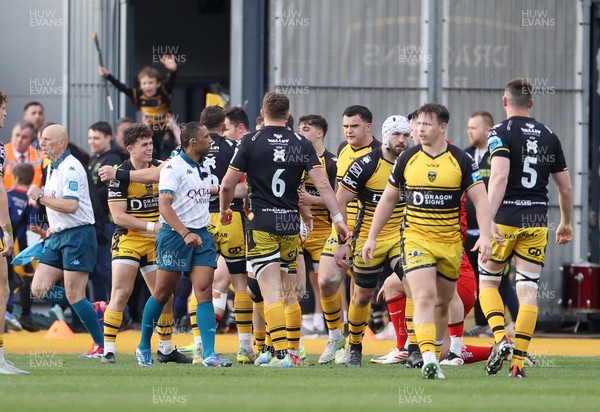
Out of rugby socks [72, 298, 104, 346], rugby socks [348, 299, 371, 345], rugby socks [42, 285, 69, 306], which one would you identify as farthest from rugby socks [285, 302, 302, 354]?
rugby socks [42, 285, 69, 306]

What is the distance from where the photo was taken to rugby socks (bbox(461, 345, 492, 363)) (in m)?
13.6

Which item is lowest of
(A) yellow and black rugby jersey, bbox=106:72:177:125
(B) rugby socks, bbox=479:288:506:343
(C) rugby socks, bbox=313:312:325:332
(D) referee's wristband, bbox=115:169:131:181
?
(C) rugby socks, bbox=313:312:325:332

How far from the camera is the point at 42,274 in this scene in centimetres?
1408

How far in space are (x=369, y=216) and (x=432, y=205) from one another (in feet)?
6.34

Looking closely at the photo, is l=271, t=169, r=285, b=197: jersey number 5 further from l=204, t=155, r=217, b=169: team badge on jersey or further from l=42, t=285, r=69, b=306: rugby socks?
l=42, t=285, r=69, b=306: rugby socks

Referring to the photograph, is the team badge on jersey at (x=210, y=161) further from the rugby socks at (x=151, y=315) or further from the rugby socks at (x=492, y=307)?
the rugby socks at (x=492, y=307)

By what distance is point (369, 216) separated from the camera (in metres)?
13.4

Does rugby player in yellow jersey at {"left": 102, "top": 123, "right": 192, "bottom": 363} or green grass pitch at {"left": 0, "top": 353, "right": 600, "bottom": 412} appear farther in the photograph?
rugby player in yellow jersey at {"left": 102, "top": 123, "right": 192, "bottom": 363}

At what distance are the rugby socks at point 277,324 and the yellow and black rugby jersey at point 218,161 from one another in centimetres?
182

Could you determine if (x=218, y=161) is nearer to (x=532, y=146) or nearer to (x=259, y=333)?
(x=259, y=333)

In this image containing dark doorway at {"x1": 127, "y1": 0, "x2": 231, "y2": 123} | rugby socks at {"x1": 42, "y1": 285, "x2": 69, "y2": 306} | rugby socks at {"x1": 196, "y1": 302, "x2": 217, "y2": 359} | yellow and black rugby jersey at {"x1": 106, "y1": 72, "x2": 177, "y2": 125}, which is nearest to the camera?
rugby socks at {"x1": 196, "y1": 302, "x2": 217, "y2": 359}

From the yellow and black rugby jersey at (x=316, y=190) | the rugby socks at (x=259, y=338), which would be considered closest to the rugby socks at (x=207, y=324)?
the rugby socks at (x=259, y=338)

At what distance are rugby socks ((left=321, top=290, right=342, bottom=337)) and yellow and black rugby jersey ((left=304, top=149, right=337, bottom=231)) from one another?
102 cm

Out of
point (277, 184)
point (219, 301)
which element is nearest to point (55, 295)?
point (219, 301)
